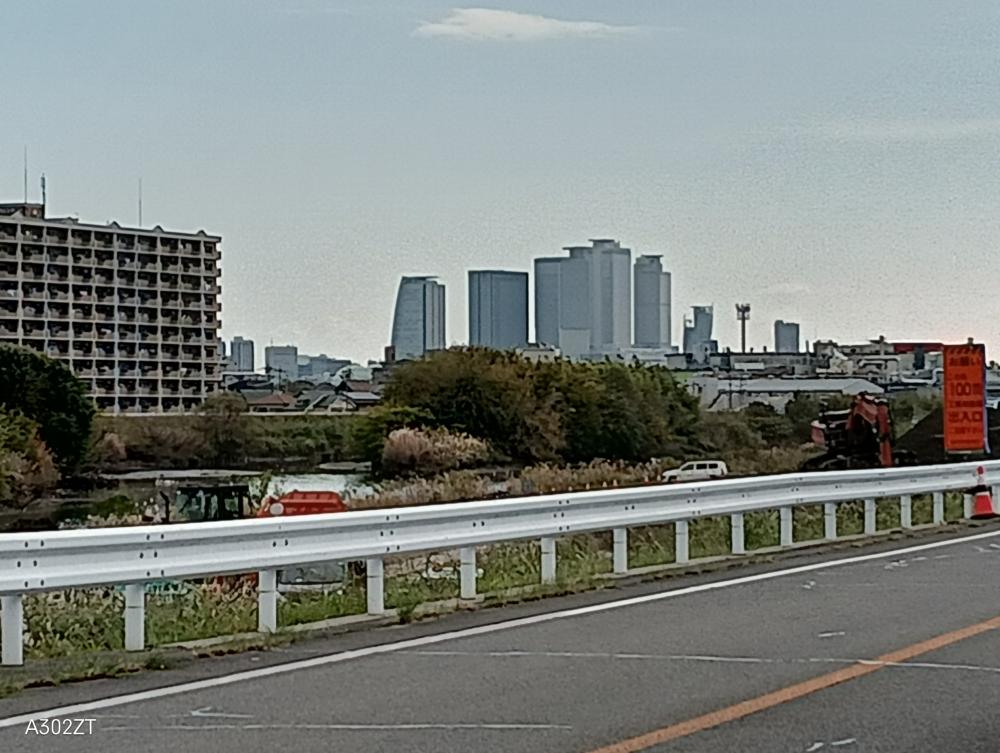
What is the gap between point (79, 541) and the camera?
33.5ft

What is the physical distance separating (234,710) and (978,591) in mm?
7764

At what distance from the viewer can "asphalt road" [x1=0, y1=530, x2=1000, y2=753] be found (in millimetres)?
7973

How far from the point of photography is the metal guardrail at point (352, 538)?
400 inches

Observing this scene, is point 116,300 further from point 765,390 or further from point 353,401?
point 765,390

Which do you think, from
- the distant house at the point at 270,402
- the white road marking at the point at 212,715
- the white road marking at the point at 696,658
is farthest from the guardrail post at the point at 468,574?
the distant house at the point at 270,402

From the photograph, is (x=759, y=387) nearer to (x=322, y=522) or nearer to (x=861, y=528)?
(x=861, y=528)

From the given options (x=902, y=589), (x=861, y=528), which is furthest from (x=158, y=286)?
(x=902, y=589)

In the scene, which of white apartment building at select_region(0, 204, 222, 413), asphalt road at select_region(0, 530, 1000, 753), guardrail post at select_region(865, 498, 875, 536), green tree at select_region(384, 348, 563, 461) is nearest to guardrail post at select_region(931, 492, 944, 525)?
guardrail post at select_region(865, 498, 875, 536)

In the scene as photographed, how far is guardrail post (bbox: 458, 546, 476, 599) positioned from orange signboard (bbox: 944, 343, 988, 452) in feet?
43.3

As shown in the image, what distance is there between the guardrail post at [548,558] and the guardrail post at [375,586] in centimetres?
235

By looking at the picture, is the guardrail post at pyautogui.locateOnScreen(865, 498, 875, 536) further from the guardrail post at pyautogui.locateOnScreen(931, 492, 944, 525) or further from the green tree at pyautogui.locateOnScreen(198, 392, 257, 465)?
the green tree at pyautogui.locateOnScreen(198, 392, 257, 465)

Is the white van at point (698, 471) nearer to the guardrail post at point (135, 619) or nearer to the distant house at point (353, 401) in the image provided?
the guardrail post at point (135, 619)

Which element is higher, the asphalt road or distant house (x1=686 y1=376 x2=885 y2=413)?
distant house (x1=686 y1=376 x2=885 y2=413)

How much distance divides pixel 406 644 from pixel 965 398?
15891 millimetres
